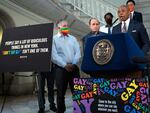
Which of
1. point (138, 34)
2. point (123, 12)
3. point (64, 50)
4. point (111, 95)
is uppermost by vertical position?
point (123, 12)

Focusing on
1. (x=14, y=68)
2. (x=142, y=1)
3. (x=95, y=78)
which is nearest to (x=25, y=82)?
(x=14, y=68)

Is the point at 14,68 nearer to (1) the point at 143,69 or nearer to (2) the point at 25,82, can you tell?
(1) the point at 143,69

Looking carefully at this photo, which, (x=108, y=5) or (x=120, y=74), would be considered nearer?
(x=120, y=74)

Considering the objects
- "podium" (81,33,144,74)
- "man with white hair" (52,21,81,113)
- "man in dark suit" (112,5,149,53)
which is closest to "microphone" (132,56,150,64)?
"podium" (81,33,144,74)

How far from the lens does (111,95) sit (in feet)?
8.71

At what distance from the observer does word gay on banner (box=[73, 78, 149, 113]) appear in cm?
254

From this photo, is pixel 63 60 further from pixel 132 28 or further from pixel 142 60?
pixel 142 60

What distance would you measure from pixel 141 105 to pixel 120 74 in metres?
0.33

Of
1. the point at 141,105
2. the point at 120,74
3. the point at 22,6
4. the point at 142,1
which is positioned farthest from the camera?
the point at 142,1

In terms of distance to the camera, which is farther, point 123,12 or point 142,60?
point 123,12

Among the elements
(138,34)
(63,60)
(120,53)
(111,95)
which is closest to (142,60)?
(120,53)

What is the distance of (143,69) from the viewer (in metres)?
2.74

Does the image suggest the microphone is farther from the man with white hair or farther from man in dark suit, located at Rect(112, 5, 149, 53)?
the man with white hair

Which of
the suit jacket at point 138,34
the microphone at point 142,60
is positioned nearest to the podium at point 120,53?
the microphone at point 142,60
